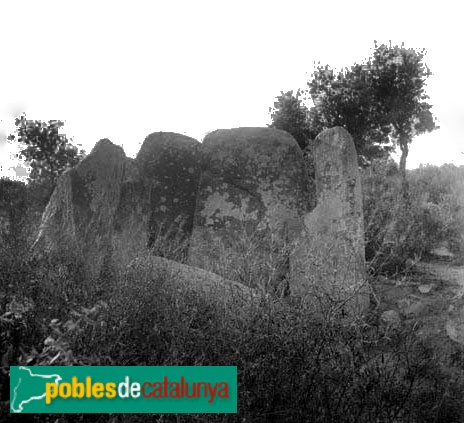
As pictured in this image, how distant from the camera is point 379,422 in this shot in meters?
2.44

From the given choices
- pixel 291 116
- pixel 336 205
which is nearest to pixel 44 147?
pixel 291 116

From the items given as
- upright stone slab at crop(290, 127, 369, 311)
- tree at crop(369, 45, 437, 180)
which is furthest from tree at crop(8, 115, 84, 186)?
upright stone slab at crop(290, 127, 369, 311)

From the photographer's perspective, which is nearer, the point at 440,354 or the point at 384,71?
the point at 440,354

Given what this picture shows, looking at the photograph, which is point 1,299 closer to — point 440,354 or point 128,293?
point 128,293

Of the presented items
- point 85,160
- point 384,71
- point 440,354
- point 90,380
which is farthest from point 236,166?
point 384,71

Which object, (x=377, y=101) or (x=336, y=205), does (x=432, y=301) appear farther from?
(x=377, y=101)

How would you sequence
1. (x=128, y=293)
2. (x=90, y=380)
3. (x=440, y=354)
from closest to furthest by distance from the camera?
(x=90, y=380) < (x=128, y=293) < (x=440, y=354)

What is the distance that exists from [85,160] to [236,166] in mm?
2046

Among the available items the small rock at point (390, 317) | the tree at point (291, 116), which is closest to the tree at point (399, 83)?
the tree at point (291, 116)

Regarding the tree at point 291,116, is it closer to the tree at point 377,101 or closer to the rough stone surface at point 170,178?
the tree at point 377,101

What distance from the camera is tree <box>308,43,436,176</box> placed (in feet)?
53.3

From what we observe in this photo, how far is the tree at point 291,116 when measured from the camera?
16.6 m

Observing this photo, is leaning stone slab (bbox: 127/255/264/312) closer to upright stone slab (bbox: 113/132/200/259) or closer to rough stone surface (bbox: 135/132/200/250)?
upright stone slab (bbox: 113/132/200/259)

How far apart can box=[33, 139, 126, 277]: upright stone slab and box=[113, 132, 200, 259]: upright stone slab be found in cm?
30
